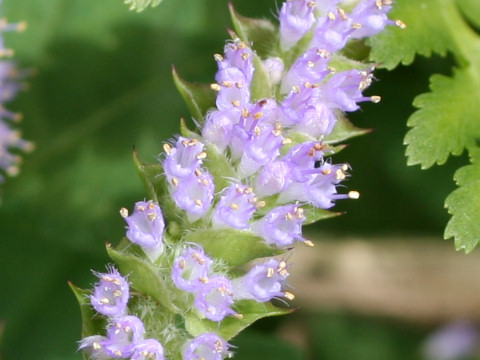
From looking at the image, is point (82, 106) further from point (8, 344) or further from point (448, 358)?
point (448, 358)

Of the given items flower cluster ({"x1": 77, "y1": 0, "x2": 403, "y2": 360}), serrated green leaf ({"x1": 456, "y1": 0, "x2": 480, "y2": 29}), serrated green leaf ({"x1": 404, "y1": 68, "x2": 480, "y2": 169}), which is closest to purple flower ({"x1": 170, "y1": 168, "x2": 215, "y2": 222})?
flower cluster ({"x1": 77, "y1": 0, "x2": 403, "y2": 360})

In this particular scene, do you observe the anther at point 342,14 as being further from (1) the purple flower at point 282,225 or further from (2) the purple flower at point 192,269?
(2) the purple flower at point 192,269

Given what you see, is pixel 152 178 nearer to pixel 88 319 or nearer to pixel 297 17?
pixel 88 319

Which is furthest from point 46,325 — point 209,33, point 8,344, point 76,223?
point 209,33

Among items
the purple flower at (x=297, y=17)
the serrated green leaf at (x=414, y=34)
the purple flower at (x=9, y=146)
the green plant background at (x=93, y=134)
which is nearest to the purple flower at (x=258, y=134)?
the purple flower at (x=297, y=17)

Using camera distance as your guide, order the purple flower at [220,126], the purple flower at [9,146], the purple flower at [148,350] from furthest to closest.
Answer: the purple flower at [9,146] → the purple flower at [220,126] → the purple flower at [148,350]

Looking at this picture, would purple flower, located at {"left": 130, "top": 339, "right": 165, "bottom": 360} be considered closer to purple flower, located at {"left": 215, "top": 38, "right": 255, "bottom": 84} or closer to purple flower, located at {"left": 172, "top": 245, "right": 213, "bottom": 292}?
purple flower, located at {"left": 172, "top": 245, "right": 213, "bottom": 292}
